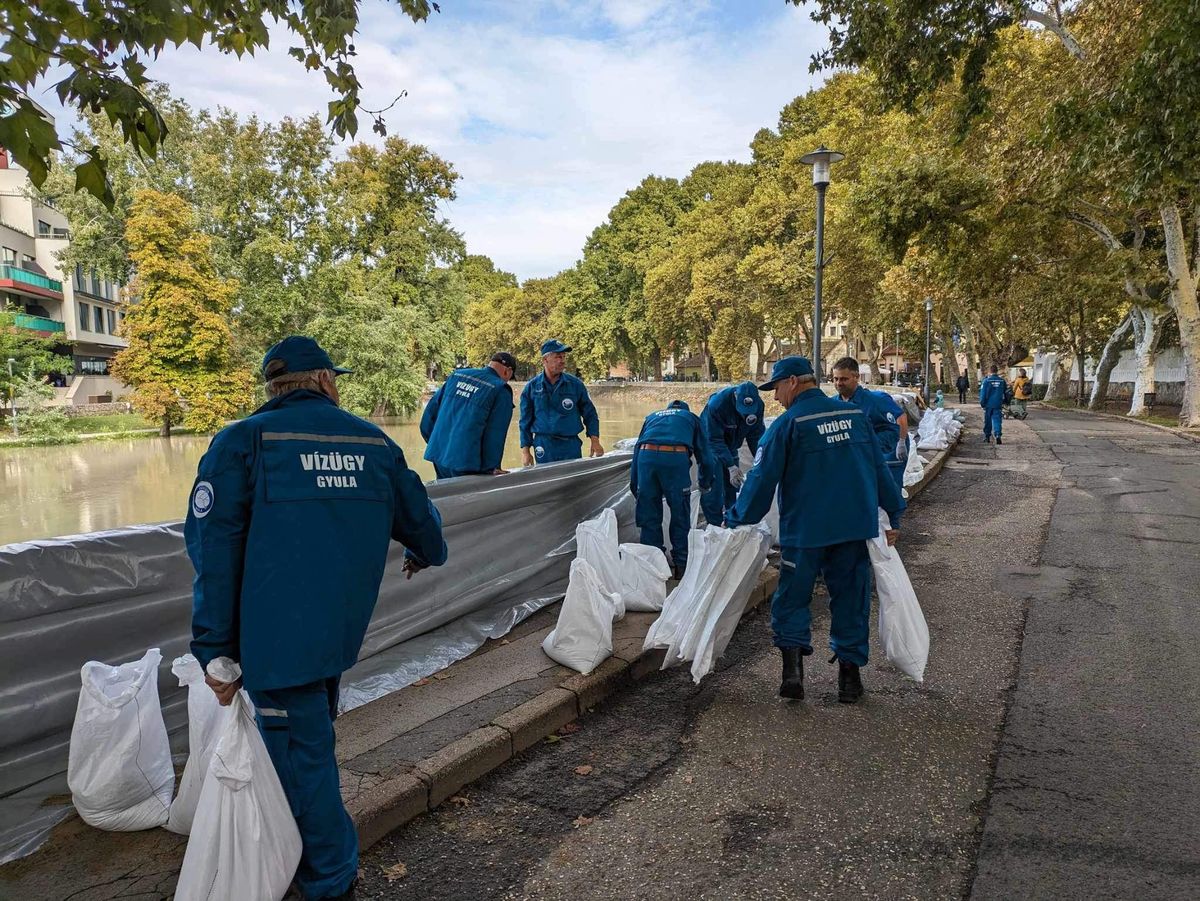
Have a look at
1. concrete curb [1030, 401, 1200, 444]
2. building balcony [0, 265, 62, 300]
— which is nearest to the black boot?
concrete curb [1030, 401, 1200, 444]

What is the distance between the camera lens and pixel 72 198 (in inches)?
1307

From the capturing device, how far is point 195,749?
8.83ft

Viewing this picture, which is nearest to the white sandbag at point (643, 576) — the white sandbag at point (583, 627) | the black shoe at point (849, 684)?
the white sandbag at point (583, 627)

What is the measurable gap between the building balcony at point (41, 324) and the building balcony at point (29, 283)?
140 centimetres

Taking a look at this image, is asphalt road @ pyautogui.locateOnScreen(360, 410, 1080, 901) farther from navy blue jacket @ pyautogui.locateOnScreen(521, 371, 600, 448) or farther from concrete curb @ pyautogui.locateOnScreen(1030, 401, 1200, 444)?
concrete curb @ pyautogui.locateOnScreen(1030, 401, 1200, 444)

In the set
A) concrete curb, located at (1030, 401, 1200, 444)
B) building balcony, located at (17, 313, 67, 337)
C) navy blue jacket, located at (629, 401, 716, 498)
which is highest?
building balcony, located at (17, 313, 67, 337)

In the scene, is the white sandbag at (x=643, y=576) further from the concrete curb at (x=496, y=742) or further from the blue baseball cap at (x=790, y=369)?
the blue baseball cap at (x=790, y=369)

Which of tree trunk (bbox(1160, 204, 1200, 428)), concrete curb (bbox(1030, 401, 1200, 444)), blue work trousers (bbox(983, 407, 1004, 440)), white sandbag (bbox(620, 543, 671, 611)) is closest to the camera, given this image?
white sandbag (bbox(620, 543, 671, 611))

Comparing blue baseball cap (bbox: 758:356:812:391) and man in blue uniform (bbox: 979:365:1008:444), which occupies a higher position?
blue baseball cap (bbox: 758:356:812:391)

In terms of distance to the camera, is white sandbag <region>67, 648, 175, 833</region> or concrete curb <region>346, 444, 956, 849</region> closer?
white sandbag <region>67, 648, 175, 833</region>

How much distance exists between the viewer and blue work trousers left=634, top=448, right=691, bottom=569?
19.6 feet

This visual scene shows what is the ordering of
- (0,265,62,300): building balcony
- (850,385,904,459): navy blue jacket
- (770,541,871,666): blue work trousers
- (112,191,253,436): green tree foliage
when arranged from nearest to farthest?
1. (770,541,871,666): blue work trousers
2. (850,385,904,459): navy blue jacket
3. (112,191,253,436): green tree foliage
4. (0,265,62,300): building balcony

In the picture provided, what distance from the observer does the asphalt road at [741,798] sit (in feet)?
8.93

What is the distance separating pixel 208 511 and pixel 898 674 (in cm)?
Result: 391
